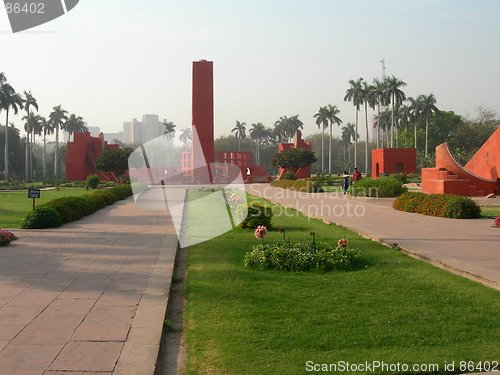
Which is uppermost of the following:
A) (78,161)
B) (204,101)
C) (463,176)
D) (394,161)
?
(204,101)

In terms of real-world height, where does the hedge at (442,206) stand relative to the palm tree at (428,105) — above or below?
below

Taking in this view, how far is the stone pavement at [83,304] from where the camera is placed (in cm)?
327

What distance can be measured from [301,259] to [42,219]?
25.1 feet

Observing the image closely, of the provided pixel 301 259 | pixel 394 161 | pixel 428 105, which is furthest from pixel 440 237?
pixel 428 105

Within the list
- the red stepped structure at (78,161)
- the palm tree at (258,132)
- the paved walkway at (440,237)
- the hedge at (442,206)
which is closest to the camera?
the paved walkway at (440,237)

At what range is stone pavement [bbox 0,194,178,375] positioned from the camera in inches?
129

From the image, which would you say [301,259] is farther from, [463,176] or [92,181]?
[92,181]

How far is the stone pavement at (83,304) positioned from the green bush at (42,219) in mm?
1870

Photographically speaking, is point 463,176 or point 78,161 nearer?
point 463,176

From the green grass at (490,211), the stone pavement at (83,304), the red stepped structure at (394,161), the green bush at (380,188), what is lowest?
the stone pavement at (83,304)

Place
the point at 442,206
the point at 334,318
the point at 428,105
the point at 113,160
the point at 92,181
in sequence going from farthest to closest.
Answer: the point at 428,105, the point at 113,160, the point at 92,181, the point at 442,206, the point at 334,318

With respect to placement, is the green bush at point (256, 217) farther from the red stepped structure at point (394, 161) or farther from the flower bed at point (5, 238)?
the red stepped structure at point (394, 161)

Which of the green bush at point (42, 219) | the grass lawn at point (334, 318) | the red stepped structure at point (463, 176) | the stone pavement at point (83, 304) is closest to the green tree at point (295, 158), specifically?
the red stepped structure at point (463, 176)

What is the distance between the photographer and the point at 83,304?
4.70 meters
